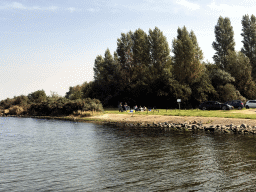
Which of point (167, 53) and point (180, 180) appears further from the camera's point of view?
point (167, 53)

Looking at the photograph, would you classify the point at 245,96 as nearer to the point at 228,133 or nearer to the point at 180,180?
the point at 228,133

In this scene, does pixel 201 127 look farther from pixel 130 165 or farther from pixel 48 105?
pixel 48 105

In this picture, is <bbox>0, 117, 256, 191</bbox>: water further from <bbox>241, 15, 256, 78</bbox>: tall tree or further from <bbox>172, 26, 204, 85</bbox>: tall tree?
<bbox>241, 15, 256, 78</bbox>: tall tree

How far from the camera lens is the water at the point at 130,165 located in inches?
476

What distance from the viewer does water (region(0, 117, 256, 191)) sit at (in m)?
12.1

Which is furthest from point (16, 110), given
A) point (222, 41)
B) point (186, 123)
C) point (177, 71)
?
point (222, 41)

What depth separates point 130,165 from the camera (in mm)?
15734

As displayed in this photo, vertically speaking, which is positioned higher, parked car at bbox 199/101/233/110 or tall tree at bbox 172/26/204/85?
tall tree at bbox 172/26/204/85

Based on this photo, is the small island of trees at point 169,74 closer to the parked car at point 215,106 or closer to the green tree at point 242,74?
the green tree at point 242,74

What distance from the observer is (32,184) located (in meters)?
12.3

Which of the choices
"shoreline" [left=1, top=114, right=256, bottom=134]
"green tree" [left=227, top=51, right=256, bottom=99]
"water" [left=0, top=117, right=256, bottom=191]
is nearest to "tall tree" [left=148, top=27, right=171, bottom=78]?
"green tree" [left=227, top=51, right=256, bottom=99]

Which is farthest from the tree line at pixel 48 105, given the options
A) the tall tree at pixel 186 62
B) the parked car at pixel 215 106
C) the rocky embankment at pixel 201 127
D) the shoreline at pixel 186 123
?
the tall tree at pixel 186 62

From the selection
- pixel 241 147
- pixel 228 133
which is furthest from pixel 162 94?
pixel 241 147

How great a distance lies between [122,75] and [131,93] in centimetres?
661
